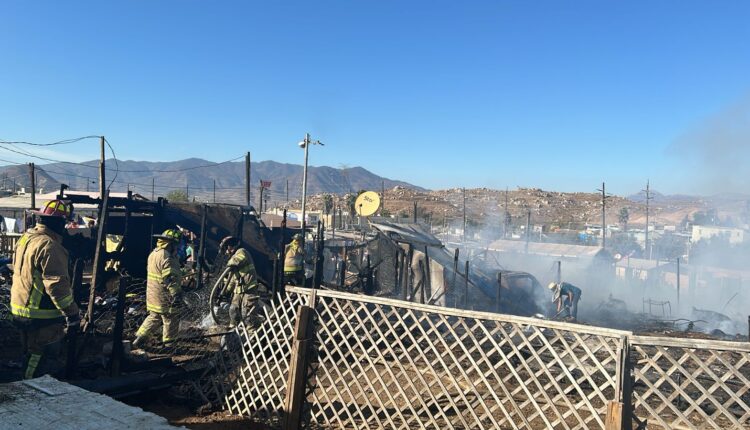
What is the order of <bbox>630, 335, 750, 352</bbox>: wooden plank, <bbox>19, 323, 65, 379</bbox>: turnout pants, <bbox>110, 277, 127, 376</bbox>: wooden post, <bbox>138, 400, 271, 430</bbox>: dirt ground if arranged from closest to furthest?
<bbox>630, 335, 750, 352</bbox>: wooden plank
<bbox>138, 400, 271, 430</bbox>: dirt ground
<bbox>19, 323, 65, 379</bbox>: turnout pants
<bbox>110, 277, 127, 376</bbox>: wooden post

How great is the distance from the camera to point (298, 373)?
14.4ft

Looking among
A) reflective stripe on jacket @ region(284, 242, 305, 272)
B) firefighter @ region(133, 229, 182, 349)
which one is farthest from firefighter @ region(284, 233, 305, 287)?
firefighter @ region(133, 229, 182, 349)

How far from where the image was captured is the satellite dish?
16.7 metres

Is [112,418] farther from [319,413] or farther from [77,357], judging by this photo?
[77,357]

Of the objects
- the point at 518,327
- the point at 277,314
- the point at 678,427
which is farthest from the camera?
the point at 277,314

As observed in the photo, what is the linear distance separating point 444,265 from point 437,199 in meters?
65.4

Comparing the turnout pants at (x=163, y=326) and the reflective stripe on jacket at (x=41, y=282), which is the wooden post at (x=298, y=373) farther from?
the turnout pants at (x=163, y=326)

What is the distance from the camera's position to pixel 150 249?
30.2 ft

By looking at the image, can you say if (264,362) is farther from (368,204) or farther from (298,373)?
(368,204)

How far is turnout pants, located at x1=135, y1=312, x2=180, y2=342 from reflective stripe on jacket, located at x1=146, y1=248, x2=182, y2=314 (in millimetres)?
96

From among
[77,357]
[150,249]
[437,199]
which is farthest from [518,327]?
[437,199]

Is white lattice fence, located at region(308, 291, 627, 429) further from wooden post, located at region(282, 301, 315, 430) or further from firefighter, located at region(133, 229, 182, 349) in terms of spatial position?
firefighter, located at region(133, 229, 182, 349)

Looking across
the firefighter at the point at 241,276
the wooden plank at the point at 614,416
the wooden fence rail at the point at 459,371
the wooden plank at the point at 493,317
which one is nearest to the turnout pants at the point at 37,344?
the wooden fence rail at the point at 459,371

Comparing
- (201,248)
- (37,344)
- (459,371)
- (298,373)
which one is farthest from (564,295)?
(37,344)
